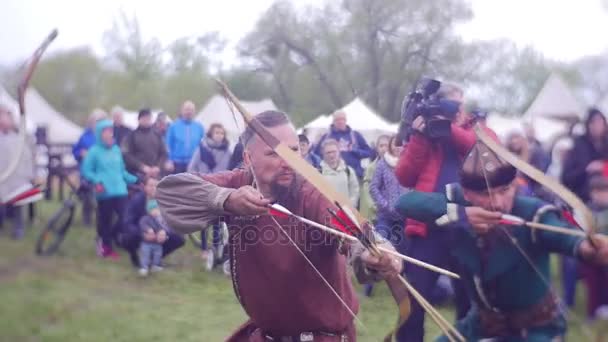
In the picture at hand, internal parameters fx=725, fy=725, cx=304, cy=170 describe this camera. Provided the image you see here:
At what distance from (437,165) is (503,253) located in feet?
2.17

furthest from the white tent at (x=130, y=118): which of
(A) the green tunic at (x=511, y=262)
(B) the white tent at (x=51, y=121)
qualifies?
(A) the green tunic at (x=511, y=262)

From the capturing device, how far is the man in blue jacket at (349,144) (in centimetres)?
437

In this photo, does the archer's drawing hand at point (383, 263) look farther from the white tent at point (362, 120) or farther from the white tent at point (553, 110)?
the white tent at point (362, 120)

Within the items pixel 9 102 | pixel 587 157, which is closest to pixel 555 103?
pixel 587 157

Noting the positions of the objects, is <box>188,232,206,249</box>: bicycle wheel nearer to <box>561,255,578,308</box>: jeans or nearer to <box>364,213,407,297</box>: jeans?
<box>364,213,407,297</box>: jeans

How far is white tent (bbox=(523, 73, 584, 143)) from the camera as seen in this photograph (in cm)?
271

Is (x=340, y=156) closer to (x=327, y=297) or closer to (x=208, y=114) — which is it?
(x=208, y=114)

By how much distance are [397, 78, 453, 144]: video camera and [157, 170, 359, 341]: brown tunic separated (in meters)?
0.62

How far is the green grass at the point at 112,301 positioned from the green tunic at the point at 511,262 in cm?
122

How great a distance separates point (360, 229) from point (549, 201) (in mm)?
650

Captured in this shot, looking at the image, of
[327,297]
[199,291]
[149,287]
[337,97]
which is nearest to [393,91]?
[337,97]

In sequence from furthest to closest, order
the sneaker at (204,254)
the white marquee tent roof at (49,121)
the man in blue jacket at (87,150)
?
1. the white marquee tent roof at (49,121)
2. the man in blue jacket at (87,150)
3. the sneaker at (204,254)

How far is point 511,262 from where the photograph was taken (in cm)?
251

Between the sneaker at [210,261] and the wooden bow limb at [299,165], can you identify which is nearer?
the wooden bow limb at [299,165]
